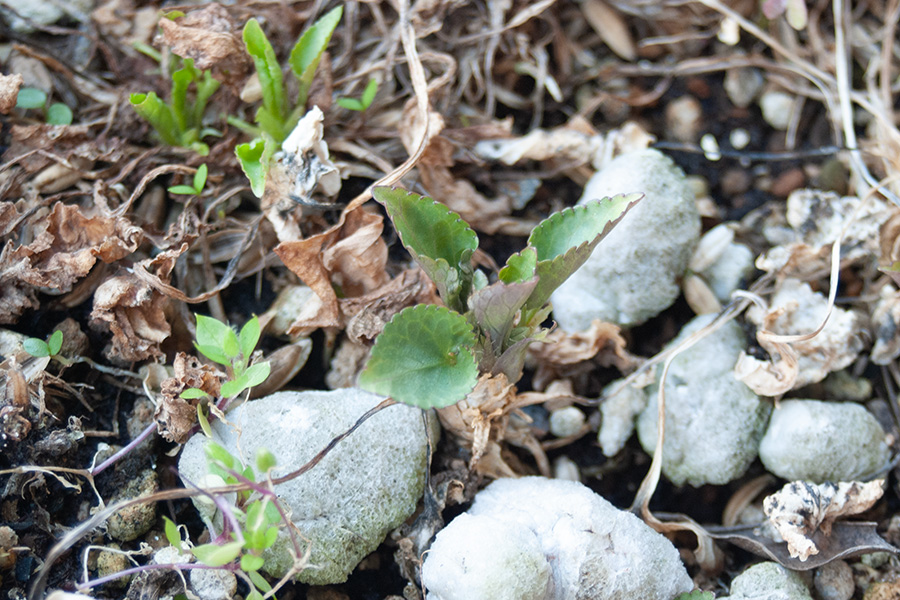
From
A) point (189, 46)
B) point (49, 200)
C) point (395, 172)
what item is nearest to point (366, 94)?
point (395, 172)

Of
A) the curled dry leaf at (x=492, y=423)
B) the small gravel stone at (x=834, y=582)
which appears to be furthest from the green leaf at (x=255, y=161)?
the small gravel stone at (x=834, y=582)

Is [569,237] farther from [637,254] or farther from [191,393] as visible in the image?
[191,393]

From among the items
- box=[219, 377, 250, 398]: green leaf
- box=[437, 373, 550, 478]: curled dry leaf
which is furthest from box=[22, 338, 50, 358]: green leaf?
box=[437, 373, 550, 478]: curled dry leaf

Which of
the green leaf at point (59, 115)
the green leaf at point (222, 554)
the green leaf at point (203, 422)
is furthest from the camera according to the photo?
the green leaf at point (59, 115)

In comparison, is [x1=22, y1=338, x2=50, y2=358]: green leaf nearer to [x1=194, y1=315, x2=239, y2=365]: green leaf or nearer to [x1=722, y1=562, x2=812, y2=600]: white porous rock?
[x1=194, y1=315, x2=239, y2=365]: green leaf

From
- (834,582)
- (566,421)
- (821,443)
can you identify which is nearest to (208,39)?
(566,421)

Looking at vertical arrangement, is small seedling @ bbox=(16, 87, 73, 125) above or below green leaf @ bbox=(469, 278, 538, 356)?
above

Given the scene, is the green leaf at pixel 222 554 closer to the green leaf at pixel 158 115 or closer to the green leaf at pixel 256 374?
the green leaf at pixel 256 374
